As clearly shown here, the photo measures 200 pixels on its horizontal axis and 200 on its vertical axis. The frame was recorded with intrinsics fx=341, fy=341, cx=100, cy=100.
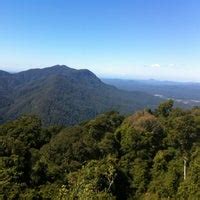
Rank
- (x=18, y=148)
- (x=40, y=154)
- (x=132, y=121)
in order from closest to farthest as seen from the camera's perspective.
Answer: (x=18, y=148) < (x=40, y=154) < (x=132, y=121)

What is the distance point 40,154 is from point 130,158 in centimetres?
1172

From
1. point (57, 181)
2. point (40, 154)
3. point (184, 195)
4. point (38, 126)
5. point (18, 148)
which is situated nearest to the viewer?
point (184, 195)

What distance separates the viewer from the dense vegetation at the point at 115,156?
33719 mm

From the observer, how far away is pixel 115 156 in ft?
147

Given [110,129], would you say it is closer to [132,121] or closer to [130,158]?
[132,121]

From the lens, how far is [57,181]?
Answer: 117ft

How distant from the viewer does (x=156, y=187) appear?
38281 mm

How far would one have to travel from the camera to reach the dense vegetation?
33719 millimetres

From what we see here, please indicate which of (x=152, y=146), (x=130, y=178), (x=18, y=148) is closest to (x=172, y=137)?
(x=152, y=146)

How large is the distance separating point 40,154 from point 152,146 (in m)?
15.3

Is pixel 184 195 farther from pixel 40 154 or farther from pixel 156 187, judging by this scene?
pixel 40 154

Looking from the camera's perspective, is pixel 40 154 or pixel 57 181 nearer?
pixel 57 181

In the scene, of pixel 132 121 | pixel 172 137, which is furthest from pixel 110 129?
pixel 172 137

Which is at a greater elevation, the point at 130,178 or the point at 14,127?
the point at 14,127
